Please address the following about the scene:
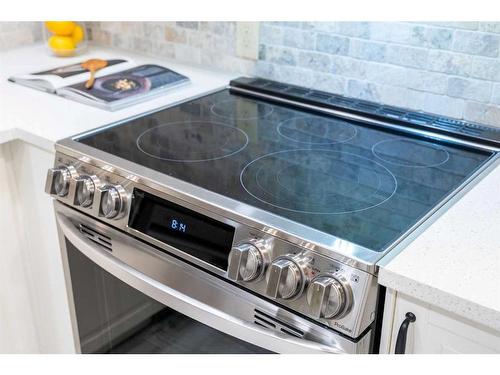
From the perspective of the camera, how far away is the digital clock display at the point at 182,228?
1.03 m

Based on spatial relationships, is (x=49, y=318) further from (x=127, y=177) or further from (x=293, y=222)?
(x=293, y=222)

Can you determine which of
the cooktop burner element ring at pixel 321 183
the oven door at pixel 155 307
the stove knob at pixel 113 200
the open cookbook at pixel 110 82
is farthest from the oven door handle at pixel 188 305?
the open cookbook at pixel 110 82

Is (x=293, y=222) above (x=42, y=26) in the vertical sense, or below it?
below

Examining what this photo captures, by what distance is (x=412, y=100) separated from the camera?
144 cm

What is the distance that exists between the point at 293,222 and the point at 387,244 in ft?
0.49

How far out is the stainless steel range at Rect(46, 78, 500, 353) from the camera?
0.93 m

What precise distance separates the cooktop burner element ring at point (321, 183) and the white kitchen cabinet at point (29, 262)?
1.71ft

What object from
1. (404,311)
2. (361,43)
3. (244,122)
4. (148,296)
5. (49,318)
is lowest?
(49,318)

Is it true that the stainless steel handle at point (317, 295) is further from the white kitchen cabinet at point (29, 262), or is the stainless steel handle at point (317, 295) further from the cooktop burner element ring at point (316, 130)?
the white kitchen cabinet at point (29, 262)

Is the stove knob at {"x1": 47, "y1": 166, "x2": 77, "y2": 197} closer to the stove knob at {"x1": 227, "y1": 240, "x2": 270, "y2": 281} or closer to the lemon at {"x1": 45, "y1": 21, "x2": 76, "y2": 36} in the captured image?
the stove knob at {"x1": 227, "y1": 240, "x2": 270, "y2": 281}

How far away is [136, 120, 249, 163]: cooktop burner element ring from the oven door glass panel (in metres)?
0.28

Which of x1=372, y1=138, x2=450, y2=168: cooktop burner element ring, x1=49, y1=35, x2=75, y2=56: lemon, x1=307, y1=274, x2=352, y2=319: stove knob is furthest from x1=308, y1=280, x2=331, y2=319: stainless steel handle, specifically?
x1=49, y1=35, x2=75, y2=56: lemon

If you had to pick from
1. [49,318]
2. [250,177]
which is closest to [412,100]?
[250,177]

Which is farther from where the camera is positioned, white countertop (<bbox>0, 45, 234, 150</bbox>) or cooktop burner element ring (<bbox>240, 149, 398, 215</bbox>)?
white countertop (<bbox>0, 45, 234, 150</bbox>)
